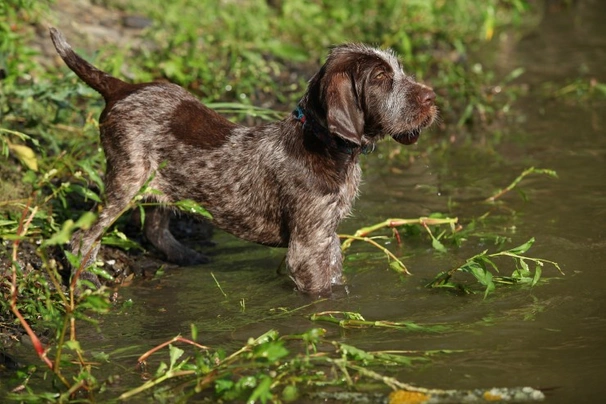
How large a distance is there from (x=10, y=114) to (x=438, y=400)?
4779 millimetres

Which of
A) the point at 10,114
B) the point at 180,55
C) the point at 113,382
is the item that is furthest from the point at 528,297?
the point at 180,55

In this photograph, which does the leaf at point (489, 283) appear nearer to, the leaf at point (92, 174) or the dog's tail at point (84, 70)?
the leaf at point (92, 174)

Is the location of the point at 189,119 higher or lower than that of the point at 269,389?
higher

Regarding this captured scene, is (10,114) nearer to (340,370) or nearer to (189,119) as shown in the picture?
(189,119)

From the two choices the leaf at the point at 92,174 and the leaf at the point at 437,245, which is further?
the leaf at the point at 437,245

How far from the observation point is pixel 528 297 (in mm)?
6172

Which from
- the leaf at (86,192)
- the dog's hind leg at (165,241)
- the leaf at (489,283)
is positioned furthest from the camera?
the dog's hind leg at (165,241)

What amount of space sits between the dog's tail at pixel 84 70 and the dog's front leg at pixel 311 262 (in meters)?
1.62

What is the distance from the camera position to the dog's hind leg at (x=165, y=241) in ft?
24.3

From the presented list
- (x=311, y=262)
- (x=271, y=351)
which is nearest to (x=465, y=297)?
(x=311, y=262)

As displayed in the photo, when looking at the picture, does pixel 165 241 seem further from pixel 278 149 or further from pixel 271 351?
pixel 271 351

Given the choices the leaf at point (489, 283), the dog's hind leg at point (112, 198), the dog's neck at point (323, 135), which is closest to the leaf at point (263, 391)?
the leaf at point (489, 283)

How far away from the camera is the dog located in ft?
20.8

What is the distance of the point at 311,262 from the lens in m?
6.52
